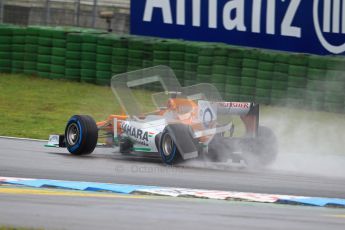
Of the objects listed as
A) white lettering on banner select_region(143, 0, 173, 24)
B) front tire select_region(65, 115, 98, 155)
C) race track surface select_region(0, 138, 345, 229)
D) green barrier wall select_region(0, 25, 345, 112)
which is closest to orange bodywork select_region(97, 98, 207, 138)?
race track surface select_region(0, 138, 345, 229)

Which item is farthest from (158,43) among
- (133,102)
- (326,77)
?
(133,102)

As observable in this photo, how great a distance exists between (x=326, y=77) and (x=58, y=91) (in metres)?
A: 6.17

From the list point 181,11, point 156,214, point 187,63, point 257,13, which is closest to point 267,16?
point 257,13

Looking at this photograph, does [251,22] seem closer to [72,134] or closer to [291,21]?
[291,21]

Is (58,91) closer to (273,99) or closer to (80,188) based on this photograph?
(273,99)

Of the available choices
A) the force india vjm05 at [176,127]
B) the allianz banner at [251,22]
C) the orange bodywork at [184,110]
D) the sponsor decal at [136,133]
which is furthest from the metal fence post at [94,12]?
the orange bodywork at [184,110]

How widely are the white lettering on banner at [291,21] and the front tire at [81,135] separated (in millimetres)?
9050

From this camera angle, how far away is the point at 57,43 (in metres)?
21.1

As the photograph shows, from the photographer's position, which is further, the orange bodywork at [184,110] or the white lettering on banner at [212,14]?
the white lettering on banner at [212,14]

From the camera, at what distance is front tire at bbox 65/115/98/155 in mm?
11992

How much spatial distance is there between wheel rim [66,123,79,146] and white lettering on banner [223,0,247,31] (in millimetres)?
9154

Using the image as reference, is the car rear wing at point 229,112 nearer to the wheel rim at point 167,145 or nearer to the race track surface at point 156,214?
the wheel rim at point 167,145

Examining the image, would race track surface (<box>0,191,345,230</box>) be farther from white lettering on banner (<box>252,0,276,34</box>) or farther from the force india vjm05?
white lettering on banner (<box>252,0,276,34</box>)

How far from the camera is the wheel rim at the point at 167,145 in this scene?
1139 cm
